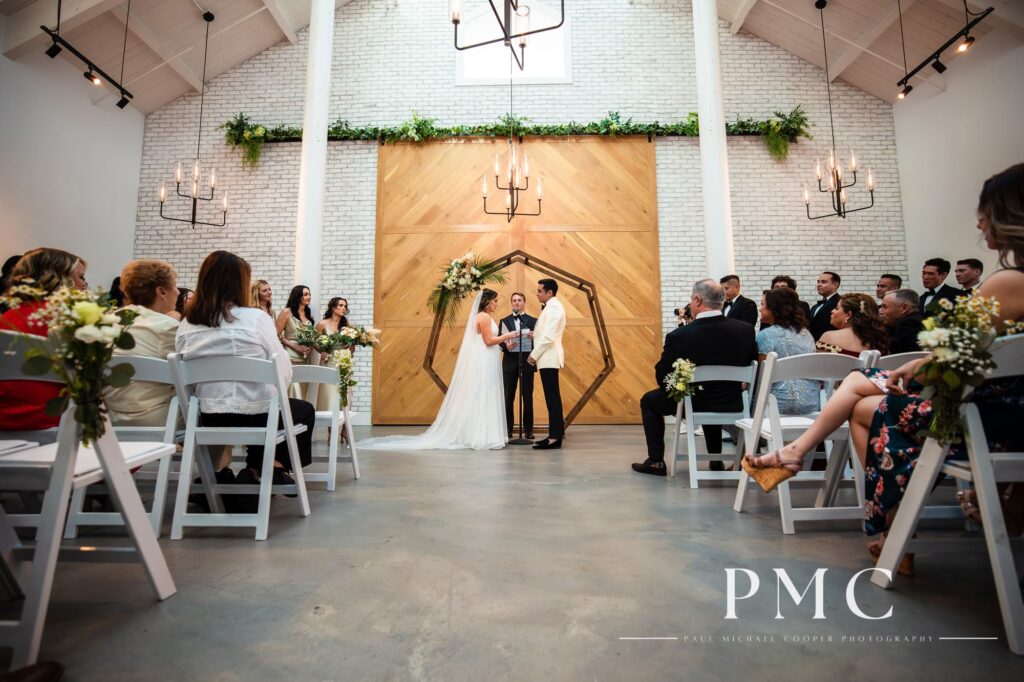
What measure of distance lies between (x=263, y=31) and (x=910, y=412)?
31.4 feet

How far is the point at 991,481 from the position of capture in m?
1.58

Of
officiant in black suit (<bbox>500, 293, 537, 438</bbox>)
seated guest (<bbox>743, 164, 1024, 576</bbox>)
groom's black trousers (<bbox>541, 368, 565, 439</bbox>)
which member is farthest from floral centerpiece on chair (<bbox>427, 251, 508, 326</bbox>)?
seated guest (<bbox>743, 164, 1024, 576</bbox>)

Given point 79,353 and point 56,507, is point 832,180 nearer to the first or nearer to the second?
point 79,353

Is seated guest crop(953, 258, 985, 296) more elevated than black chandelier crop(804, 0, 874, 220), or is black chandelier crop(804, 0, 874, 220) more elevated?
black chandelier crop(804, 0, 874, 220)

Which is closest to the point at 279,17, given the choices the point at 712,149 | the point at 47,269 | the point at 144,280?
the point at 712,149

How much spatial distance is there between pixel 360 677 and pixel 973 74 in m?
8.79

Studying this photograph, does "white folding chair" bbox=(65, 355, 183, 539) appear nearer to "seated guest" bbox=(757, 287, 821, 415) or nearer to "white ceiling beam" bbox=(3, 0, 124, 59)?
"seated guest" bbox=(757, 287, 821, 415)

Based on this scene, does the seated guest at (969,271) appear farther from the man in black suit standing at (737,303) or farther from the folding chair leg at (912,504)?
the folding chair leg at (912,504)

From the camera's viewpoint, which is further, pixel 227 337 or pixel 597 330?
pixel 597 330

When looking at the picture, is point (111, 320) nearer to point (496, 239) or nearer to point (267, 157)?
point (496, 239)

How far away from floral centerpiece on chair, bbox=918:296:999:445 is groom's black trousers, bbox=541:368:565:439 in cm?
403

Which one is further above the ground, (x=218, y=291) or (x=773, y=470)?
(x=218, y=291)

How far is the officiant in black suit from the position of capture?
6094mm

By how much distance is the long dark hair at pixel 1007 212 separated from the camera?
171 cm
